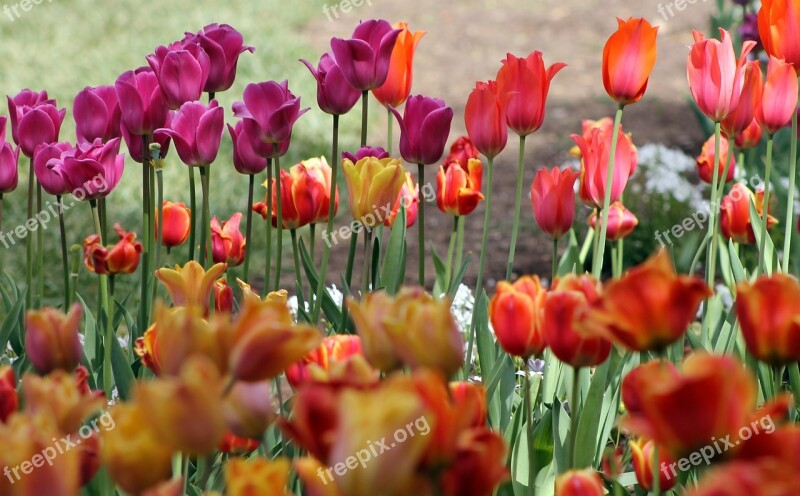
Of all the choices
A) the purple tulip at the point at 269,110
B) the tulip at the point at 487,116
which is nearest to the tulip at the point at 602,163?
the tulip at the point at 487,116

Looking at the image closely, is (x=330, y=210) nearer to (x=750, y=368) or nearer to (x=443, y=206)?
(x=443, y=206)

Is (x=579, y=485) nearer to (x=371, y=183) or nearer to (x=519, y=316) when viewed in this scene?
(x=519, y=316)

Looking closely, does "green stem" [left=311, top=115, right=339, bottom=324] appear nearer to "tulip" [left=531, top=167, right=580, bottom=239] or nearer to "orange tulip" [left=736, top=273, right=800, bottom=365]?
"tulip" [left=531, top=167, right=580, bottom=239]

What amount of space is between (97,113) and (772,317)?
1262 millimetres

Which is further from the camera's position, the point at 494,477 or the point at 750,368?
the point at 750,368

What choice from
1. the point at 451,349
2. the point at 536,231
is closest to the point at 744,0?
the point at 536,231

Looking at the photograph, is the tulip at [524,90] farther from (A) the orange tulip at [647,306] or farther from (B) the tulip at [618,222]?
(A) the orange tulip at [647,306]

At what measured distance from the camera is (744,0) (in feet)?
13.2

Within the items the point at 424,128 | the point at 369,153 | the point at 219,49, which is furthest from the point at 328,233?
the point at 219,49

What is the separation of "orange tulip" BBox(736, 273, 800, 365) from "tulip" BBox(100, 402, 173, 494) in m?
0.55

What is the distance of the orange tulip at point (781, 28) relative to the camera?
173 centimetres

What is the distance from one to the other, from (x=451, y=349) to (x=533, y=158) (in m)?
4.04

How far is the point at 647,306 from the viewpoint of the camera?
2.99ft

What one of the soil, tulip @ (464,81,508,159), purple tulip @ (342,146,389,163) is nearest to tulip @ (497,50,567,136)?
tulip @ (464,81,508,159)
